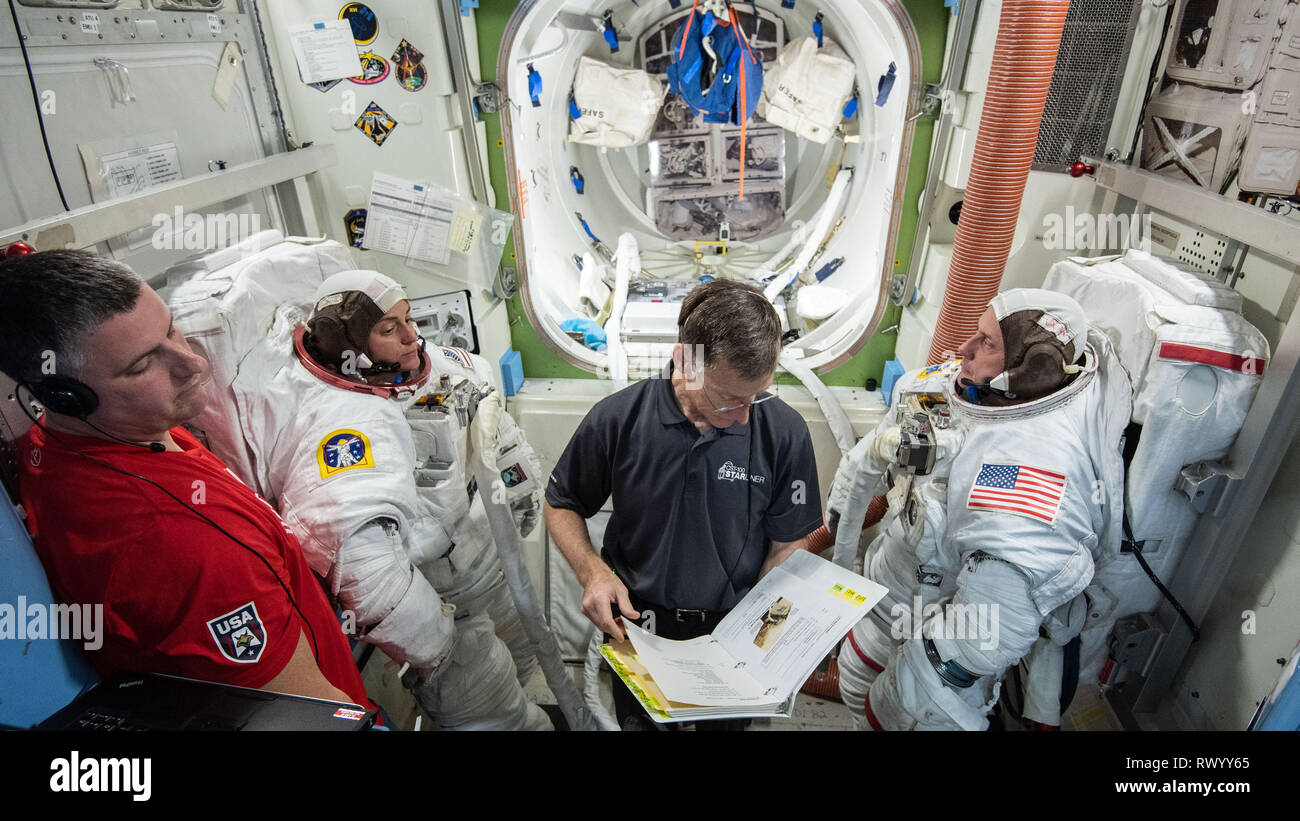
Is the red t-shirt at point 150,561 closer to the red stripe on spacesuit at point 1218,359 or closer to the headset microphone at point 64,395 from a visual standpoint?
the headset microphone at point 64,395

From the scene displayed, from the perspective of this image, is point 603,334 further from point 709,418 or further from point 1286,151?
point 1286,151

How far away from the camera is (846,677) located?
263 centimetres

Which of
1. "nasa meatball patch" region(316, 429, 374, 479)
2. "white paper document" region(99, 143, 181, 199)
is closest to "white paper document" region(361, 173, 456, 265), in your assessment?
"white paper document" region(99, 143, 181, 199)

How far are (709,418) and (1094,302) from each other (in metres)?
1.41

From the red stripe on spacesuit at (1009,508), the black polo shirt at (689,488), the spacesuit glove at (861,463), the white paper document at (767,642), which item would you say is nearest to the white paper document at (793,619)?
the white paper document at (767,642)

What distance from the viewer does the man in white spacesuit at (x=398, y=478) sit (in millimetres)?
1781

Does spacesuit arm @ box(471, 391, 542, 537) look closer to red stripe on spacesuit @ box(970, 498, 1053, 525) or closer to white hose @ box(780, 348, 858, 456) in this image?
white hose @ box(780, 348, 858, 456)

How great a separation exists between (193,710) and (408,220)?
2.17 metres

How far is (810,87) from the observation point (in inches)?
154

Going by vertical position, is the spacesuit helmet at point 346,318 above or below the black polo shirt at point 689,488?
above

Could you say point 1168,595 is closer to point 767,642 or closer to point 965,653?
point 965,653

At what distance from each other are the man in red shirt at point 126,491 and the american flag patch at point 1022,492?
1.85 metres

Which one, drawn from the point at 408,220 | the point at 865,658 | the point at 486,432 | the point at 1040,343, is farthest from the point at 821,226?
the point at 486,432

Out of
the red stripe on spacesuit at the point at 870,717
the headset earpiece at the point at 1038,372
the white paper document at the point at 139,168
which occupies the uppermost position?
the white paper document at the point at 139,168
